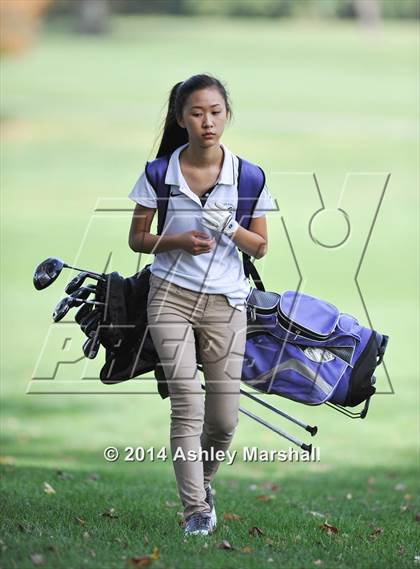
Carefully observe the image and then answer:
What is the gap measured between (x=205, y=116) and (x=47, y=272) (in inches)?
35.8

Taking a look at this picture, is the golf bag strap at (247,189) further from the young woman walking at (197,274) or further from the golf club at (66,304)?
the golf club at (66,304)

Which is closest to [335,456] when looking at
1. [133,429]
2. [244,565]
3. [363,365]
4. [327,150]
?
[133,429]

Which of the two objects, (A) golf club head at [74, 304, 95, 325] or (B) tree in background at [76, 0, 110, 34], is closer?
(A) golf club head at [74, 304, 95, 325]

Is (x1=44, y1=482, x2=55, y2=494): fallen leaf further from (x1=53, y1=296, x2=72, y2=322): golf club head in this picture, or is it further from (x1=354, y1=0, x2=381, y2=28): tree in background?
(x1=354, y1=0, x2=381, y2=28): tree in background

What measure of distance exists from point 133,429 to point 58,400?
6.48 ft

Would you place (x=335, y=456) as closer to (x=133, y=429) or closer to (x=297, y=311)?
(x=133, y=429)

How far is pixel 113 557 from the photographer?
15.3ft

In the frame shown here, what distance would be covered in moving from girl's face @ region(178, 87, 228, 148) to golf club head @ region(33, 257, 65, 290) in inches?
29.8

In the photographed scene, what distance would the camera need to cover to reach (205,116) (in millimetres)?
5055

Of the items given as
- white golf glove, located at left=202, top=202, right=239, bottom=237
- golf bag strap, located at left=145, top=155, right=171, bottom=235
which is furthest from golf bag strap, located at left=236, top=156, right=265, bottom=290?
golf bag strap, located at left=145, top=155, right=171, bottom=235

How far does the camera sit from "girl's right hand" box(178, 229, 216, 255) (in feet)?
16.2

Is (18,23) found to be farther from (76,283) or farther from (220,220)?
(220,220)

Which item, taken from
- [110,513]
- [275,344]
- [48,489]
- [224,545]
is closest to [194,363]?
[275,344]

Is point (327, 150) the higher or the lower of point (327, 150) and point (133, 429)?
the lower
